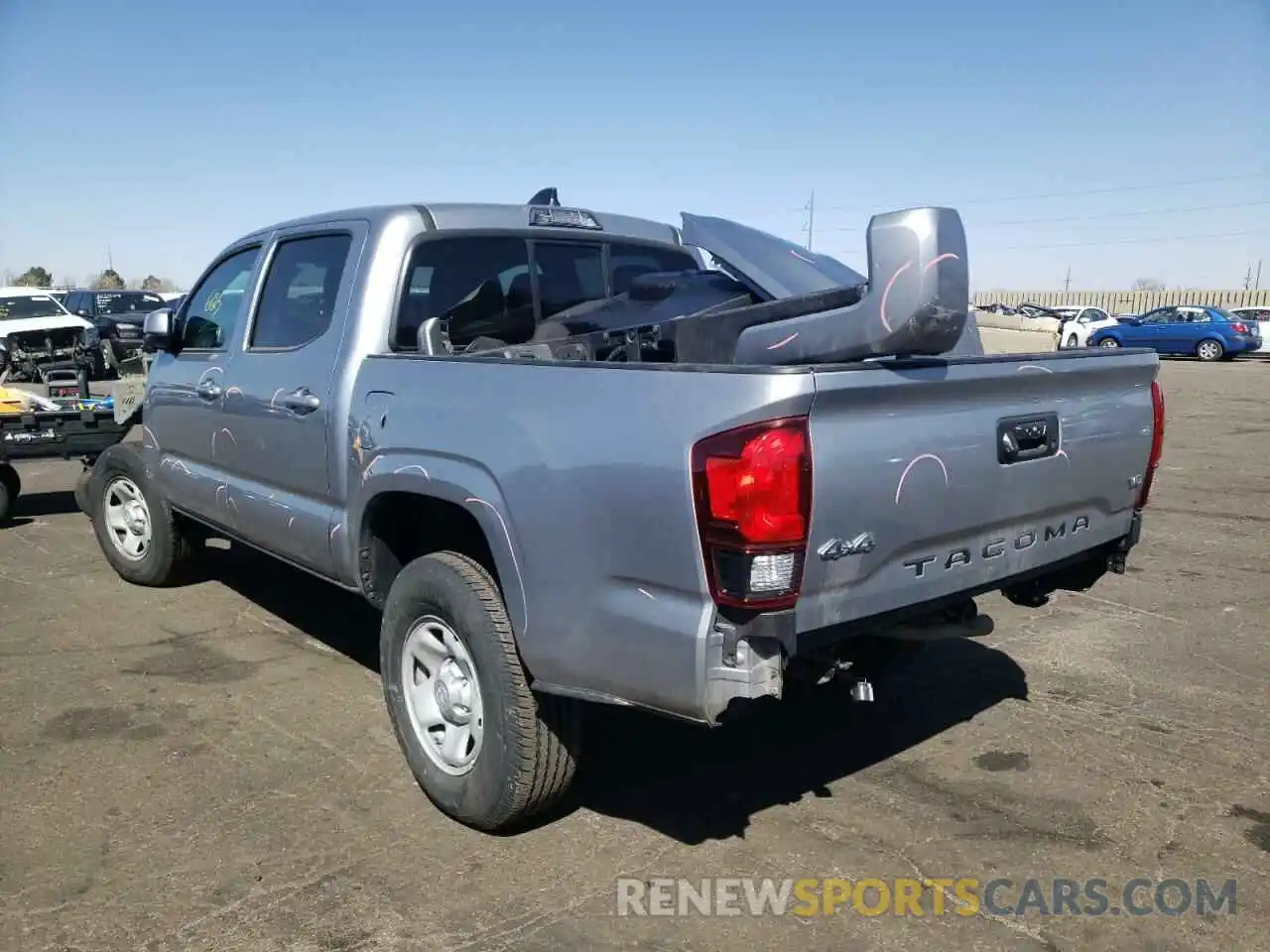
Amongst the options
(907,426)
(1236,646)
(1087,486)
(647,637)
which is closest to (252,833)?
(647,637)

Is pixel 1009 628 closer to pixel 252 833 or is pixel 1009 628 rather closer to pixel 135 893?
pixel 252 833

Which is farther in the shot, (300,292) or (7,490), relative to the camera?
(7,490)

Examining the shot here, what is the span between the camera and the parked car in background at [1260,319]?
99.4 feet

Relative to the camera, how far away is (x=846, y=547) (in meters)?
2.66

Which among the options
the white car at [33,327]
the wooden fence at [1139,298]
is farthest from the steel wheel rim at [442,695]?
the wooden fence at [1139,298]

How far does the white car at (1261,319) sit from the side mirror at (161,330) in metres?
32.2

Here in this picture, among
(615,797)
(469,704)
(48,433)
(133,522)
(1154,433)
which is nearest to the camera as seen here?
(469,704)

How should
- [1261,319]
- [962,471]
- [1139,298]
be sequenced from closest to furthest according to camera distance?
1. [962,471]
2. [1261,319]
3. [1139,298]

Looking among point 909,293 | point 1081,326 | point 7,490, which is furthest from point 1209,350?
point 909,293

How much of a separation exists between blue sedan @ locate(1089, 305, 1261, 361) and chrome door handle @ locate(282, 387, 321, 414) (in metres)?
30.0

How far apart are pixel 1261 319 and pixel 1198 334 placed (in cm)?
435

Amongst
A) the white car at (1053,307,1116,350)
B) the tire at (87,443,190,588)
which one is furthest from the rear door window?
the white car at (1053,307,1116,350)

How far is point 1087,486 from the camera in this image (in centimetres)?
342

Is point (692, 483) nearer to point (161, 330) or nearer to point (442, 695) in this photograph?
point (442, 695)
